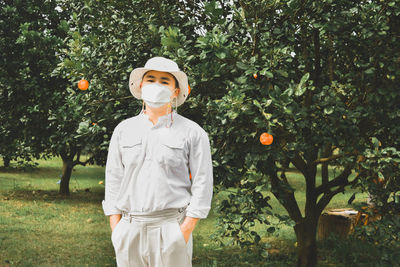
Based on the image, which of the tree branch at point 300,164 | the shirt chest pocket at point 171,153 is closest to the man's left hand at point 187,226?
the shirt chest pocket at point 171,153

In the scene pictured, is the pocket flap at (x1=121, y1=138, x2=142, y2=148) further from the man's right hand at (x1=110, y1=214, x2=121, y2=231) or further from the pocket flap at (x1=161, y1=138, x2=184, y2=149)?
the man's right hand at (x1=110, y1=214, x2=121, y2=231)

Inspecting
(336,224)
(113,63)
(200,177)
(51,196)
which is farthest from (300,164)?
(51,196)

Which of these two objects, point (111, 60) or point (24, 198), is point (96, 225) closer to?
point (24, 198)

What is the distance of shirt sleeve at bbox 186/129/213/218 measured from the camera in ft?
8.54

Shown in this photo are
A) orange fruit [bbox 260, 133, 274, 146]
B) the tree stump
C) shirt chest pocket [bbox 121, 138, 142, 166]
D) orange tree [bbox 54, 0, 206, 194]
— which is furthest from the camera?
the tree stump

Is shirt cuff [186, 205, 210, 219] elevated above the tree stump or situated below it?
above

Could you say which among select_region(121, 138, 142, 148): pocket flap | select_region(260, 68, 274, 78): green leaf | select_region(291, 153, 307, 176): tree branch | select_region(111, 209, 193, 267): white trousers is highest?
select_region(260, 68, 274, 78): green leaf

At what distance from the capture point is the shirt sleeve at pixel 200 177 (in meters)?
2.60

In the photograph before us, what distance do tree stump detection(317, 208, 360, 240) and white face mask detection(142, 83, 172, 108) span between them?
5892 mm

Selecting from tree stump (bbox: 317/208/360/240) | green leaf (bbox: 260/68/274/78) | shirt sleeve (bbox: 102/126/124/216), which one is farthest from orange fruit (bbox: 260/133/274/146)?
tree stump (bbox: 317/208/360/240)

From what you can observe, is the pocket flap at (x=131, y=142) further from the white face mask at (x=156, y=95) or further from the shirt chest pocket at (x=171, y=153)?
the white face mask at (x=156, y=95)

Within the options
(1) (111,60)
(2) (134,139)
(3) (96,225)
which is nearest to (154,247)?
(2) (134,139)

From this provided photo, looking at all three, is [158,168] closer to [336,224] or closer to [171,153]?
[171,153]

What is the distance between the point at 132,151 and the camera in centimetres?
267
